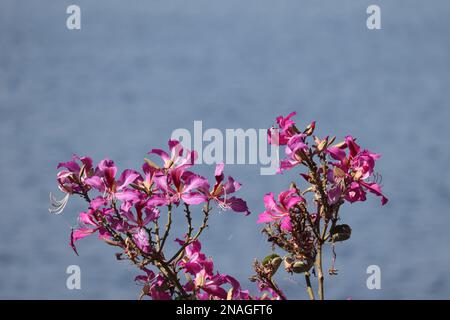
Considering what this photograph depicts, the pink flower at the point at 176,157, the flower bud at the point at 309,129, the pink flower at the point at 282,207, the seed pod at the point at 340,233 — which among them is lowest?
the seed pod at the point at 340,233

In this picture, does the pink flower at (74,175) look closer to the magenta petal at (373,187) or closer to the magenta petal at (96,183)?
the magenta petal at (96,183)

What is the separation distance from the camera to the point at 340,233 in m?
1.06

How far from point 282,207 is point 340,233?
0.26ft

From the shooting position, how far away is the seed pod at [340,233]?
106cm

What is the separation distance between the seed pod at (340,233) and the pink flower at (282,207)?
55mm

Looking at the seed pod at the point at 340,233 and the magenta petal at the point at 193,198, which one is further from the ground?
the magenta petal at the point at 193,198

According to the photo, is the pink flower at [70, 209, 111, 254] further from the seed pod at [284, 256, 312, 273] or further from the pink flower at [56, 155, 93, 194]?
the seed pod at [284, 256, 312, 273]

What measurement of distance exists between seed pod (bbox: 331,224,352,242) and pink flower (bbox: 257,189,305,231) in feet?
0.18

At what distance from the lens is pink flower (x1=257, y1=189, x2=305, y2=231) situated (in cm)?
105

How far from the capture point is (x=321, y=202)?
1.04 metres

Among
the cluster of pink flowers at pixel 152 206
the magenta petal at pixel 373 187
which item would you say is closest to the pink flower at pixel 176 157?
the cluster of pink flowers at pixel 152 206
